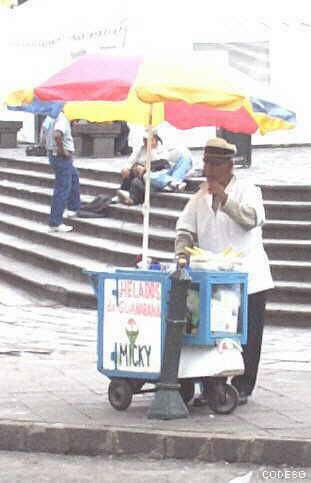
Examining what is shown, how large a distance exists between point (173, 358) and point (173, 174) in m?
8.13

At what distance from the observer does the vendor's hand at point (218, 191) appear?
8336 mm

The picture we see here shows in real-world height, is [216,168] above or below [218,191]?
above

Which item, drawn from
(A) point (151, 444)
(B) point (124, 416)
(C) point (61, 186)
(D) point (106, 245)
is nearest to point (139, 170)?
(C) point (61, 186)

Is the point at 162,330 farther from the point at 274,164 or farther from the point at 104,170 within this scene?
the point at 274,164

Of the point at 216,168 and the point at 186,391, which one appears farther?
the point at 186,391

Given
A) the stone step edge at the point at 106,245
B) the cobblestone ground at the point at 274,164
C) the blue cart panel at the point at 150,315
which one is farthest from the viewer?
the cobblestone ground at the point at 274,164

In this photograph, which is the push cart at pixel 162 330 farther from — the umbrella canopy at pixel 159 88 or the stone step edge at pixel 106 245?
the stone step edge at pixel 106 245

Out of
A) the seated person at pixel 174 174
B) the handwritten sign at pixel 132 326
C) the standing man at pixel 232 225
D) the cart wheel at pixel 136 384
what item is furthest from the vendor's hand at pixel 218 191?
the seated person at pixel 174 174

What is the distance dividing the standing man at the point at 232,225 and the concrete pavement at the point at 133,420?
1.41 ft

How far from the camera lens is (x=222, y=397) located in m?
8.37

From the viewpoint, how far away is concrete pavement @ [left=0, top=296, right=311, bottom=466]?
7.59 metres

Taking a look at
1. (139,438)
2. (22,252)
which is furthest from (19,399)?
(22,252)

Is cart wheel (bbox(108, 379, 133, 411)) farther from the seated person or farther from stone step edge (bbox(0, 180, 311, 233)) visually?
the seated person

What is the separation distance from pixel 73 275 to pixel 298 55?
8.16 metres
